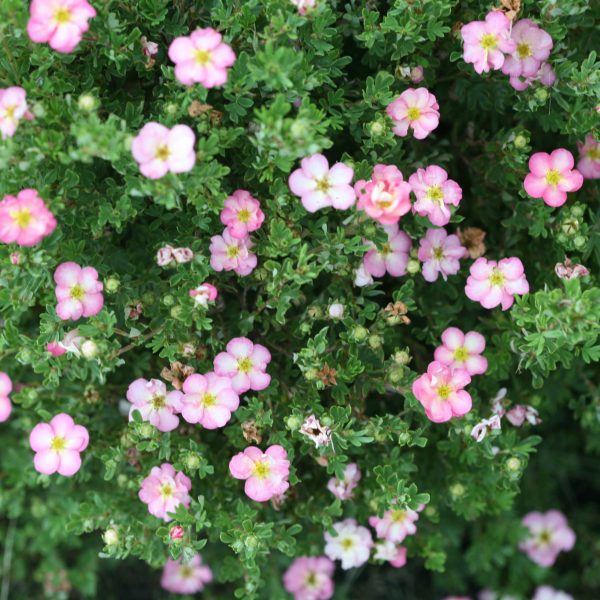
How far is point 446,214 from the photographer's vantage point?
96.1 inches

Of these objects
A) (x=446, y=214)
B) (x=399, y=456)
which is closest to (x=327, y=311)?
(x=446, y=214)

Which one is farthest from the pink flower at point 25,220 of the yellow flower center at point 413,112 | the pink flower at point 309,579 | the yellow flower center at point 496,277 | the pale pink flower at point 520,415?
the pink flower at point 309,579

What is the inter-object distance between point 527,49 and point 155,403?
155cm

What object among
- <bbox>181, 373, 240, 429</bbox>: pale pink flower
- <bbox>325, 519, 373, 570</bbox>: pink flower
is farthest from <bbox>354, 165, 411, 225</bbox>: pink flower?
<bbox>325, 519, 373, 570</bbox>: pink flower

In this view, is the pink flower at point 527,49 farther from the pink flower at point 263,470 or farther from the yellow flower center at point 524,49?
the pink flower at point 263,470

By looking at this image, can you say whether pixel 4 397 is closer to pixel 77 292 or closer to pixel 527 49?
pixel 77 292

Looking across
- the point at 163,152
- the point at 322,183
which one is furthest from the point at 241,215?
the point at 163,152

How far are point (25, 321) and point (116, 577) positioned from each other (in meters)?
1.58

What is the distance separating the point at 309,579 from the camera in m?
3.42

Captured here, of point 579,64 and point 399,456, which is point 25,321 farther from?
point 579,64

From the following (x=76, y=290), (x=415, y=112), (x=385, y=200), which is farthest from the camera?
(x=415, y=112)

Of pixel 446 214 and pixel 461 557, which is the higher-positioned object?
pixel 446 214

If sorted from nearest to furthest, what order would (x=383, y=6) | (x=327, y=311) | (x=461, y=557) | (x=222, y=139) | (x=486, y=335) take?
(x=222, y=139), (x=327, y=311), (x=383, y=6), (x=486, y=335), (x=461, y=557)

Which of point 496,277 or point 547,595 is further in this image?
point 547,595
